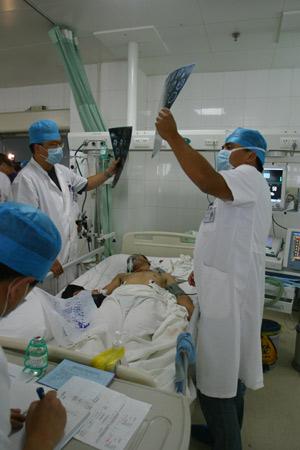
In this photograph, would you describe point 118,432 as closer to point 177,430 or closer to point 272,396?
point 177,430

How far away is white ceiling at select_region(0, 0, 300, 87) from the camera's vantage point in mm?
2500

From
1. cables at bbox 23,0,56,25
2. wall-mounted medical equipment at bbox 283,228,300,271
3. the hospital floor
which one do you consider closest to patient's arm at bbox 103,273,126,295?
the hospital floor

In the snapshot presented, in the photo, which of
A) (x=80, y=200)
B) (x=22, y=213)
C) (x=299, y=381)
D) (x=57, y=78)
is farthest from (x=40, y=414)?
(x=57, y=78)

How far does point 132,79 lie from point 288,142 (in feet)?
5.56

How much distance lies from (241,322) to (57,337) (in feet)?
3.13

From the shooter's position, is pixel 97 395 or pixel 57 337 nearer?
pixel 97 395

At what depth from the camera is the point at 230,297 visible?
1.46 metres

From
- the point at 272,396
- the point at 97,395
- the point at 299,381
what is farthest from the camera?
the point at 299,381

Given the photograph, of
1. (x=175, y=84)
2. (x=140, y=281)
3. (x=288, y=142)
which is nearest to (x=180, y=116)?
(x=288, y=142)

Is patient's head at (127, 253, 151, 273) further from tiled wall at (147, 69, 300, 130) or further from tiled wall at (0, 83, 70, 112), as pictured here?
tiled wall at (0, 83, 70, 112)

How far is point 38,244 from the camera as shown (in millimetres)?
855

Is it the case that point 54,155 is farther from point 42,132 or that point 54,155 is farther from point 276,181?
point 276,181

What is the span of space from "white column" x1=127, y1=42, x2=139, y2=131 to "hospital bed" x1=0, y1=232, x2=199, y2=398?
117cm

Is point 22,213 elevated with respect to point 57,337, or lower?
elevated
